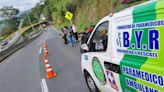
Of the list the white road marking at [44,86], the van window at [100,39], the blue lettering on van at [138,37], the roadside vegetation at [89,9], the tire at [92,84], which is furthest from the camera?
the roadside vegetation at [89,9]

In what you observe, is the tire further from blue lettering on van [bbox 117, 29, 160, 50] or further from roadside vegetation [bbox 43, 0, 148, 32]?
roadside vegetation [bbox 43, 0, 148, 32]

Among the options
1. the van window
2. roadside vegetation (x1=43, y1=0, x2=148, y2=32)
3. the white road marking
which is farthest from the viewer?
roadside vegetation (x1=43, y1=0, x2=148, y2=32)

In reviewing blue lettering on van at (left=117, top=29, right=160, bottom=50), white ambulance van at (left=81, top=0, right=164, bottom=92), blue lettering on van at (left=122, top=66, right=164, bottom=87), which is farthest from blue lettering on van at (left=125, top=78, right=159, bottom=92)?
blue lettering on van at (left=117, top=29, right=160, bottom=50)

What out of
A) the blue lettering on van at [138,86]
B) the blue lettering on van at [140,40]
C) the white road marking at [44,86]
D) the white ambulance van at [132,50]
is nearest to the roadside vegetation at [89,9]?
the white road marking at [44,86]

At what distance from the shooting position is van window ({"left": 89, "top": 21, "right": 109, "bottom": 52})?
5272 mm

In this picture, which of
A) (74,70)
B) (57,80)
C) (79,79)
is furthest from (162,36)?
(74,70)

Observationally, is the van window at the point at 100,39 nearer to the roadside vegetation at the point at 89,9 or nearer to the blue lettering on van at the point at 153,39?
the blue lettering on van at the point at 153,39

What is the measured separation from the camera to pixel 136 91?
4.45m

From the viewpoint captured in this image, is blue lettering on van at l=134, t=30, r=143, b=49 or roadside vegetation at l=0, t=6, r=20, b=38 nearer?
blue lettering on van at l=134, t=30, r=143, b=49

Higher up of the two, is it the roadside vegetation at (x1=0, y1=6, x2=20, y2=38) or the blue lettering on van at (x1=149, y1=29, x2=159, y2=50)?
the roadside vegetation at (x1=0, y1=6, x2=20, y2=38)

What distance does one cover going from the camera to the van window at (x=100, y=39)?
5.27 m

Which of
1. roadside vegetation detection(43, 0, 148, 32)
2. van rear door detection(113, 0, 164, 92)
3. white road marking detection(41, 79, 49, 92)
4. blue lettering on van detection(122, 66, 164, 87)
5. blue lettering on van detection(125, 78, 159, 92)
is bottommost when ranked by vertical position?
white road marking detection(41, 79, 49, 92)

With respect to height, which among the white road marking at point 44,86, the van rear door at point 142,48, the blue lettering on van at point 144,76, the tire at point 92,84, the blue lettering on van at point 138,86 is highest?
the van rear door at point 142,48

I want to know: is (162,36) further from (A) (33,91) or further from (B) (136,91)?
(A) (33,91)
